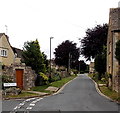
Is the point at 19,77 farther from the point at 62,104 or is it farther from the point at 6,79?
the point at 62,104

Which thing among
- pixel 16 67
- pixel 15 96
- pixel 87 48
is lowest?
pixel 15 96

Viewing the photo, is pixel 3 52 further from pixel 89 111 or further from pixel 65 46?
pixel 65 46

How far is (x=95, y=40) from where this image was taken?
4709cm

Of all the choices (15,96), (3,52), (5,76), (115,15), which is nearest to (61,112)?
(15,96)

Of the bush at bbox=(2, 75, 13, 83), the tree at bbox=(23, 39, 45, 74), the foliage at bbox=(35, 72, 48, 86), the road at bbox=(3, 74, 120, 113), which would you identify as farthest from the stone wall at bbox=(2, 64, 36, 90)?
the road at bbox=(3, 74, 120, 113)

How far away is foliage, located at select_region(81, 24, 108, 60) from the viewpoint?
46750 millimetres

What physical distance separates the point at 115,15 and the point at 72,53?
47.8 meters

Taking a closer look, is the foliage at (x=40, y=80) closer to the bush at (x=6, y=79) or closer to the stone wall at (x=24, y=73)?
the stone wall at (x=24, y=73)

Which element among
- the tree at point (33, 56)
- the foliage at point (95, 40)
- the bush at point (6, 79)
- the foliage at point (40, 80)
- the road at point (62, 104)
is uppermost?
the foliage at point (95, 40)

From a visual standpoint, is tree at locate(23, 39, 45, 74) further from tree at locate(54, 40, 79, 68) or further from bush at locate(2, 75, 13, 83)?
tree at locate(54, 40, 79, 68)

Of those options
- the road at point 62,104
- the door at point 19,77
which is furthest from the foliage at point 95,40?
the road at point 62,104

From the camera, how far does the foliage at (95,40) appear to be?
153 feet

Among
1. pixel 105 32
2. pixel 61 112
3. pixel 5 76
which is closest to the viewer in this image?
pixel 61 112

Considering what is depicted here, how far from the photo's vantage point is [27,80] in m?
26.4
